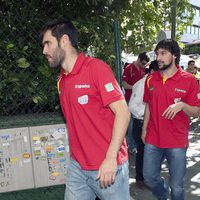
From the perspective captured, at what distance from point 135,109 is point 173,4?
10.9 ft

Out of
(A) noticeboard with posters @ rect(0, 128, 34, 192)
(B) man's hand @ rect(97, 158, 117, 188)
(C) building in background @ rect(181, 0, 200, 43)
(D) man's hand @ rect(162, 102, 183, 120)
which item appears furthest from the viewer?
(C) building in background @ rect(181, 0, 200, 43)

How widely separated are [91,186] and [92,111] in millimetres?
566

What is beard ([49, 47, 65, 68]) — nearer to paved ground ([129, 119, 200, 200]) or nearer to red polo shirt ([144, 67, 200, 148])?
red polo shirt ([144, 67, 200, 148])

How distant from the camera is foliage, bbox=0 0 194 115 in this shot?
4.21 meters

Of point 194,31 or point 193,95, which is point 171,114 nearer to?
point 193,95

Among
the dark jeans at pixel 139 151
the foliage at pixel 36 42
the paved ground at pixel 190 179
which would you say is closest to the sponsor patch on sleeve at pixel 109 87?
the foliage at pixel 36 42

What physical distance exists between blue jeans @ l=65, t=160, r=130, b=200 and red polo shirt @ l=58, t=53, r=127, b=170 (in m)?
0.08

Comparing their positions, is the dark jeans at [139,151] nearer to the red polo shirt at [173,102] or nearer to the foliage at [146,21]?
the red polo shirt at [173,102]

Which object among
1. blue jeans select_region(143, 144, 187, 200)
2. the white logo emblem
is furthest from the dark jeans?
the white logo emblem

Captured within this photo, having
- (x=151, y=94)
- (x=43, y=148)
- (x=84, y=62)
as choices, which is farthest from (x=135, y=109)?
(x=84, y=62)

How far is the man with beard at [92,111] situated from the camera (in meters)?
2.45

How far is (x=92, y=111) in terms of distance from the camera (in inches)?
101

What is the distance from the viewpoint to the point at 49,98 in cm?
448

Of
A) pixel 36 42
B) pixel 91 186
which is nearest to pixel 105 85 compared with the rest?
pixel 91 186
